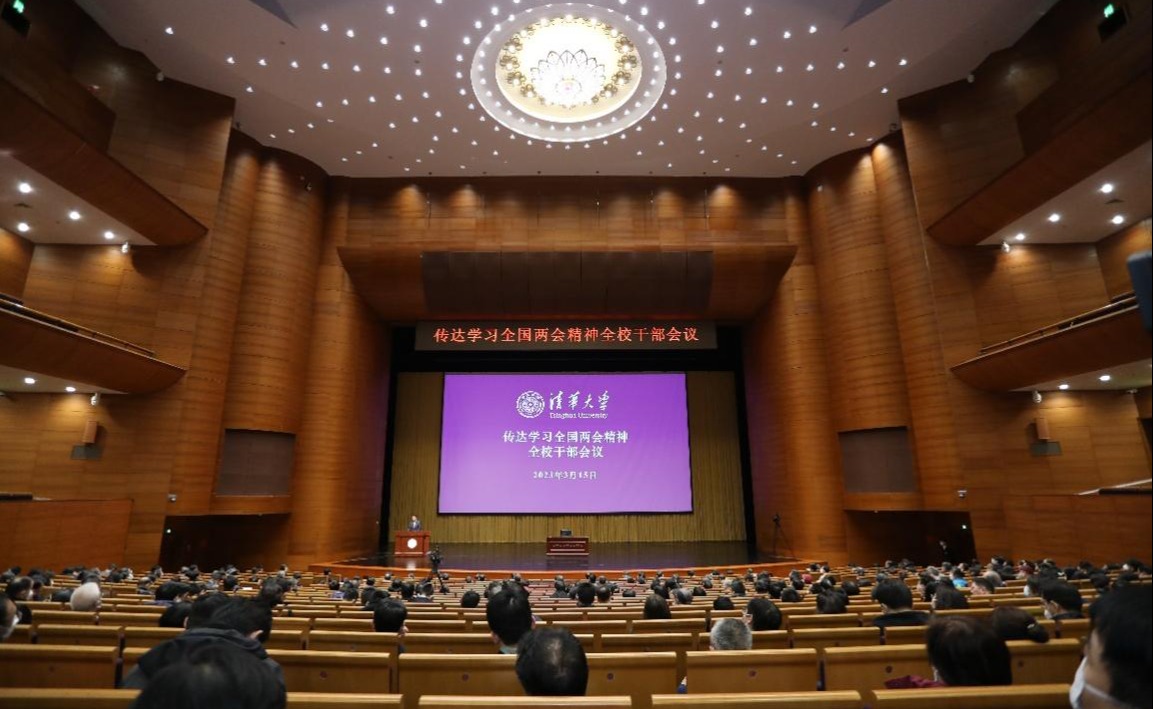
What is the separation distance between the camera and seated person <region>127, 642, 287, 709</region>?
1128 millimetres

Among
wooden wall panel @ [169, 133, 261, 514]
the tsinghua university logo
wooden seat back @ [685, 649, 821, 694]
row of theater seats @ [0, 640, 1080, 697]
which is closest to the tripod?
the tsinghua university logo

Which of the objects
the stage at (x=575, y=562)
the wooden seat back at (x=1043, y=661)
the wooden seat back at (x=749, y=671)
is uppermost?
the wooden seat back at (x=1043, y=661)

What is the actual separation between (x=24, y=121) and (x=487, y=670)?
10.6m

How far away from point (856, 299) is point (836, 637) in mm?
11344

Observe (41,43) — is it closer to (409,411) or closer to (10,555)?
(10,555)

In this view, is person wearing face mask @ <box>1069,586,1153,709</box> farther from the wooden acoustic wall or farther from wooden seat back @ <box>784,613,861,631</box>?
the wooden acoustic wall

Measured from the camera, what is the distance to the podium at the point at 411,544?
12.5 meters

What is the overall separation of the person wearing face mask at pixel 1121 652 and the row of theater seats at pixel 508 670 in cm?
129

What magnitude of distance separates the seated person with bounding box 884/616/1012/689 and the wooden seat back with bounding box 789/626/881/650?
1450 millimetres

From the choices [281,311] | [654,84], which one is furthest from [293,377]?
[654,84]

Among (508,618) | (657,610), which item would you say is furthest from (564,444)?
(508,618)

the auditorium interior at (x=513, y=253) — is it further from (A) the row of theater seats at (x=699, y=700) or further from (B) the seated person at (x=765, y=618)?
(A) the row of theater seats at (x=699, y=700)

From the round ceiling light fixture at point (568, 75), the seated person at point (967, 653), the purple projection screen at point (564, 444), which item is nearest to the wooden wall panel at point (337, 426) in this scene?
the purple projection screen at point (564, 444)

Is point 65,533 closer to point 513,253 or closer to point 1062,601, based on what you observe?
point 513,253
